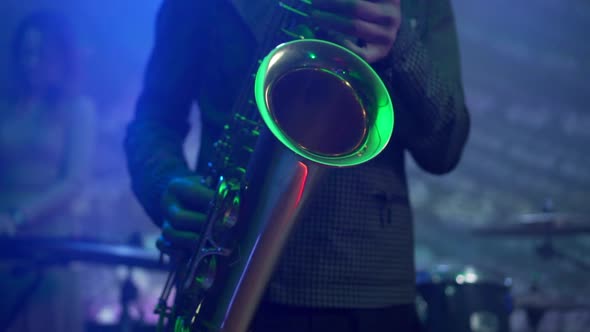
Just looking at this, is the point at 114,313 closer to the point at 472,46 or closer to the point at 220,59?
the point at 472,46

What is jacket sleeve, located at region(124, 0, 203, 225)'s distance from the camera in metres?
1.32

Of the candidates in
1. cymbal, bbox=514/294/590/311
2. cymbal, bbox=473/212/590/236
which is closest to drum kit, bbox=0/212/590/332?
cymbal, bbox=514/294/590/311

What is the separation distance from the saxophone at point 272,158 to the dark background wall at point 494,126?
4655 millimetres

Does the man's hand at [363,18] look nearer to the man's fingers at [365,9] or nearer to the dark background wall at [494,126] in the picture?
the man's fingers at [365,9]

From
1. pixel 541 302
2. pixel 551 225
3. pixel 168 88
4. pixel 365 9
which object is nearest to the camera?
pixel 365 9

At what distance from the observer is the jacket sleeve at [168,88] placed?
1.32 m

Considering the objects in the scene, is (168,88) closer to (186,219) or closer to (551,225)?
(186,219)

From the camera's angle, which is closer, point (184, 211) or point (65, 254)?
point (184, 211)

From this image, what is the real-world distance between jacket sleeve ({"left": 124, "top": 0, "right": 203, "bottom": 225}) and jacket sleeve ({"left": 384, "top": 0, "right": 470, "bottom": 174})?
1.86 ft

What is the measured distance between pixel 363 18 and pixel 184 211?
21.9 inches

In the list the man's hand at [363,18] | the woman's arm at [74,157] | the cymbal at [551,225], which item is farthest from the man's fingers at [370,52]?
the woman's arm at [74,157]

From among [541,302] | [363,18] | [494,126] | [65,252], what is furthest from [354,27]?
[494,126]

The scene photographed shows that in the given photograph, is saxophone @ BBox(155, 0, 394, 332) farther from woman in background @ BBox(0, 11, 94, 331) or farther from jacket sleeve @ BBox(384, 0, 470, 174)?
woman in background @ BBox(0, 11, 94, 331)

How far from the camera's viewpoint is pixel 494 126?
7.33 metres
